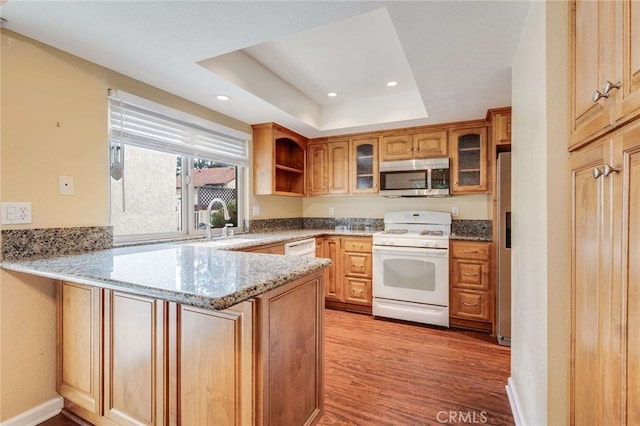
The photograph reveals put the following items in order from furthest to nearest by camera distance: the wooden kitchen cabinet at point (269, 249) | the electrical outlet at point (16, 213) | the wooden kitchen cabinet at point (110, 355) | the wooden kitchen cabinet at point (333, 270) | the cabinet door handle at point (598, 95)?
the wooden kitchen cabinet at point (333, 270), the wooden kitchen cabinet at point (269, 249), the electrical outlet at point (16, 213), the wooden kitchen cabinet at point (110, 355), the cabinet door handle at point (598, 95)

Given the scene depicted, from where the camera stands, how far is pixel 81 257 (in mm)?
1660

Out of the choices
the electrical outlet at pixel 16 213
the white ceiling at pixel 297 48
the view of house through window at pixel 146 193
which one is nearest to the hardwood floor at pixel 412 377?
the electrical outlet at pixel 16 213

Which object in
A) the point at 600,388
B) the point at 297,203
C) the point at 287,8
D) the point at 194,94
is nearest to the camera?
the point at 600,388

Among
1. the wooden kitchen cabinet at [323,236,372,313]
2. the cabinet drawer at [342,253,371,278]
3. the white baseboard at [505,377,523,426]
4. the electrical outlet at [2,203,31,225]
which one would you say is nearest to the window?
the electrical outlet at [2,203,31,225]

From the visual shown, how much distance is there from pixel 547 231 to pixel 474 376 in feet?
4.80

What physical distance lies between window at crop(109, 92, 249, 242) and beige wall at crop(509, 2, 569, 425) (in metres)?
2.49

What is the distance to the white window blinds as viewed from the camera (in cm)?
214

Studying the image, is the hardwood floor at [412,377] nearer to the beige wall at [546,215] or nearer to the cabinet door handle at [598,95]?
the beige wall at [546,215]

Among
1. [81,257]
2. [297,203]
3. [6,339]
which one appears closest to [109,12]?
[81,257]

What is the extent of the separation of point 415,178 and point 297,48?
1886 mm

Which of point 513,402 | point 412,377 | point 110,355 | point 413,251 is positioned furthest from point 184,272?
point 413,251

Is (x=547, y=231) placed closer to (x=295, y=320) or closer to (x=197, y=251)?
(x=295, y=320)

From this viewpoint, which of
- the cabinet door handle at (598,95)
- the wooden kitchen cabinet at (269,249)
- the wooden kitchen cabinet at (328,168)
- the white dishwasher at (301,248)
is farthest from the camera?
the wooden kitchen cabinet at (328,168)

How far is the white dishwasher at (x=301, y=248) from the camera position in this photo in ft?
9.74
